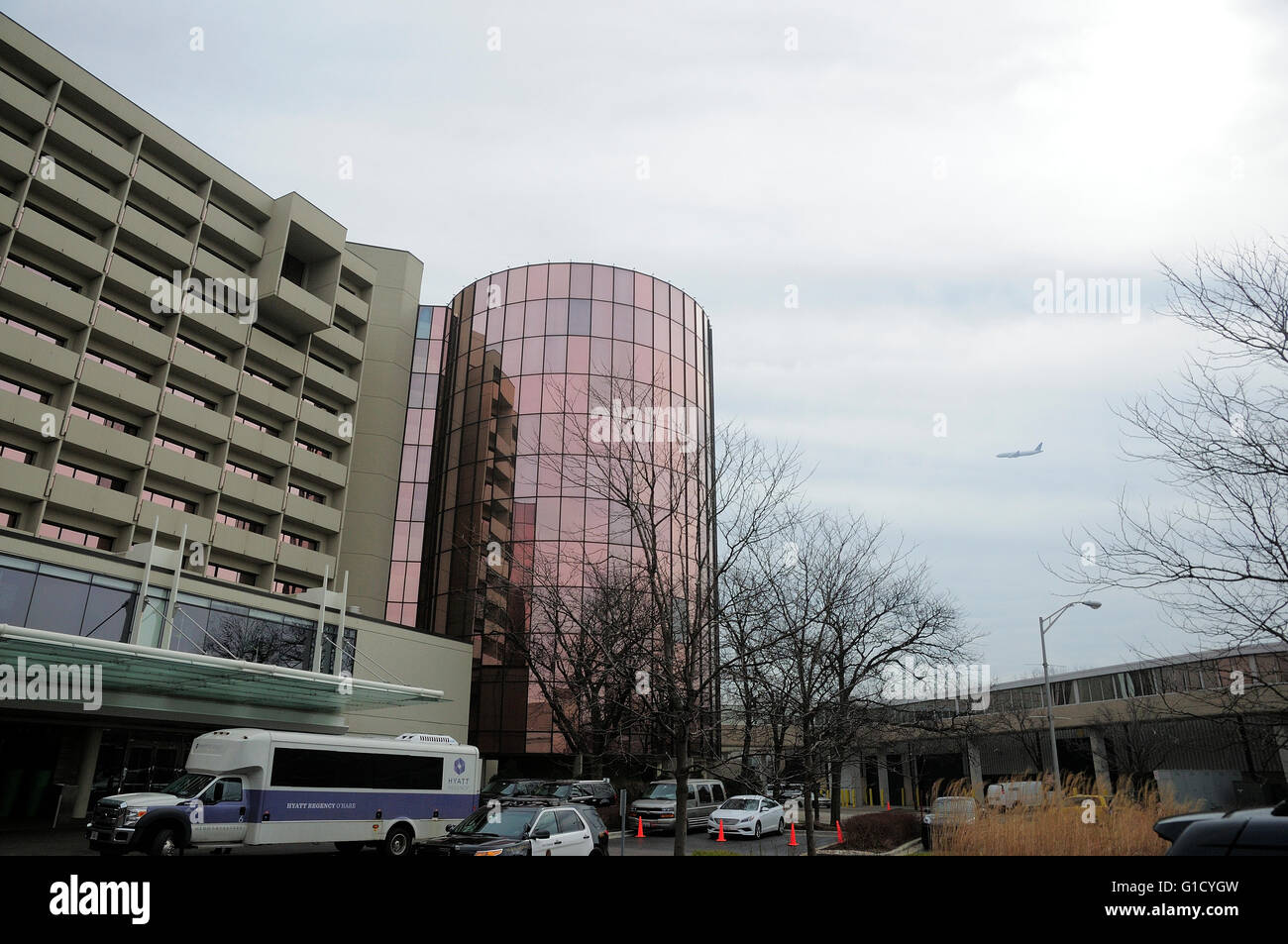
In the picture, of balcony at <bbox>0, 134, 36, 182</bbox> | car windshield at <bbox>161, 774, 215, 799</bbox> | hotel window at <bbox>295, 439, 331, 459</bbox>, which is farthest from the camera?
hotel window at <bbox>295, 439, 331, 459</bbox>

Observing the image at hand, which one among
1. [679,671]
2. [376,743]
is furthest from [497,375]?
[679,671]

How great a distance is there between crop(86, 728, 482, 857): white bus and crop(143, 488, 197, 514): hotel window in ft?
68.8

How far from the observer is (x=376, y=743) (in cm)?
1947

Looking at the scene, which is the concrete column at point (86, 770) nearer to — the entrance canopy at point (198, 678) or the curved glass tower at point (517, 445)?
the entrance canopy at point (198, 678)

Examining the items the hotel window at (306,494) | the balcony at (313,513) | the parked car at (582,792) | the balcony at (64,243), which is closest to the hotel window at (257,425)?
the hotel window at (306,494)

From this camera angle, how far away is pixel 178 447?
37219 mm

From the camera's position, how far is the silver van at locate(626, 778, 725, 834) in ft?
89.5

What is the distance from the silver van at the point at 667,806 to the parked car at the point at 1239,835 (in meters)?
24.2

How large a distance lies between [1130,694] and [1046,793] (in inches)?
1330

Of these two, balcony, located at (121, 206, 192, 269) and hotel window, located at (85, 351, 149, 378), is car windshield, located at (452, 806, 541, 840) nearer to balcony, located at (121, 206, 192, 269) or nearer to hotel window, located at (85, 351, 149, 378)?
hotel window, located at (85, 351, 149, 378)

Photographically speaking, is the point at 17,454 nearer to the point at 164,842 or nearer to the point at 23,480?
the point at 23,480

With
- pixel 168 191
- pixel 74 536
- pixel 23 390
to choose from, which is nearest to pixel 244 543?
pixel 74 536

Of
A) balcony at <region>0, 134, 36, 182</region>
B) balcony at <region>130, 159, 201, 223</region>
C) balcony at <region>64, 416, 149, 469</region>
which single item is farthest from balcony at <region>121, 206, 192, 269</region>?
balcony at <region>64, 416, 149, 469</region>
